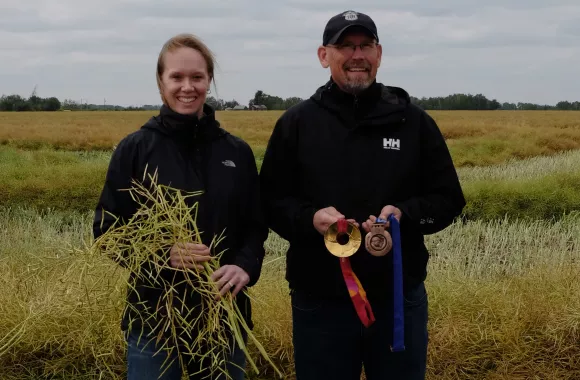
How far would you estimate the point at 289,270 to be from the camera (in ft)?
8.71

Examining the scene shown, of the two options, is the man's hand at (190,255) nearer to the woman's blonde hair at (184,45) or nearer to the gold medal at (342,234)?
the gold medal at (342,234)

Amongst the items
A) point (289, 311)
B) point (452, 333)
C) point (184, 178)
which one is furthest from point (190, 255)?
point (452, 333)

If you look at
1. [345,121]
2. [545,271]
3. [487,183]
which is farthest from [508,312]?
[487,183]

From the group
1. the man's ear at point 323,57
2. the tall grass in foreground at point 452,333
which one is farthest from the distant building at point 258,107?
the man's ear at point 323,57

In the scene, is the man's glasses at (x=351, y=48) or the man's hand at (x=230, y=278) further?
the man's glasses at (x=351, y=48)

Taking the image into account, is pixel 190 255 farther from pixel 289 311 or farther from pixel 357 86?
pixel 289 311

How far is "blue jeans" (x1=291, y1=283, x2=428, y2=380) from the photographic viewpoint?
252 centimetres

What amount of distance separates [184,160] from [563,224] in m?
7.61

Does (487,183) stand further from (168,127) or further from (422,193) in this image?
(168,127)

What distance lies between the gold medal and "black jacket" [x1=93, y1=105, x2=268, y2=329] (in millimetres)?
267

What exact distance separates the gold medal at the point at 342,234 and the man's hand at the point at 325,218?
2 centimetres

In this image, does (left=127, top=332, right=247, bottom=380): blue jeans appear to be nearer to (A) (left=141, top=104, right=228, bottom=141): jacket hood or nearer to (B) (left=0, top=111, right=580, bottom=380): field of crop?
(B) (left=0, top=111, right=580, bottom=380): field of crop

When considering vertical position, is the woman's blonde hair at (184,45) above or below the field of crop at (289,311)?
above

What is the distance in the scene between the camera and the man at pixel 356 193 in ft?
8.18
